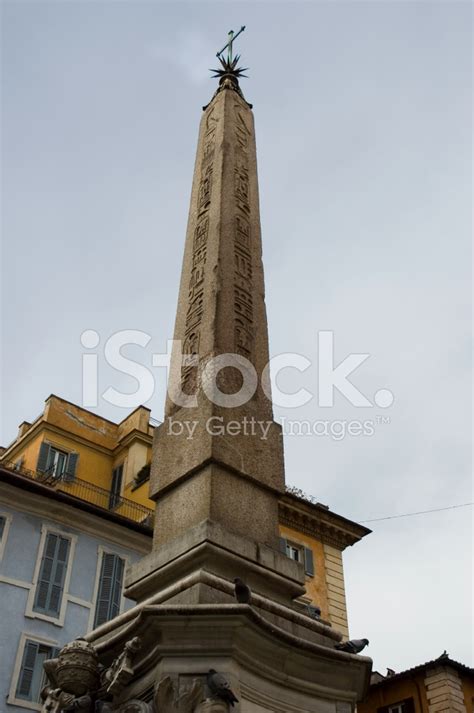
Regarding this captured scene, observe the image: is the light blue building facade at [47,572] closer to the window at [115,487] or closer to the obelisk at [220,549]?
the window at [115,487]

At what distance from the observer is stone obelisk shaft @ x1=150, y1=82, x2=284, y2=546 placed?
5.46 m

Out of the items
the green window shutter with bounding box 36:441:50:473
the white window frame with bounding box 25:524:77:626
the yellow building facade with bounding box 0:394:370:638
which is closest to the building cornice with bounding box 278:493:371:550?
the yellow building facade with bounding box 0:394:370:638

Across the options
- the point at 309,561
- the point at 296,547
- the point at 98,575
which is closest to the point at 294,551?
the point at 296,547

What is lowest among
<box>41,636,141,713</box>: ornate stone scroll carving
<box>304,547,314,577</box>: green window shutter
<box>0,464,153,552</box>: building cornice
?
<box>41,636,141,713</box>: ornate stone scroll carving

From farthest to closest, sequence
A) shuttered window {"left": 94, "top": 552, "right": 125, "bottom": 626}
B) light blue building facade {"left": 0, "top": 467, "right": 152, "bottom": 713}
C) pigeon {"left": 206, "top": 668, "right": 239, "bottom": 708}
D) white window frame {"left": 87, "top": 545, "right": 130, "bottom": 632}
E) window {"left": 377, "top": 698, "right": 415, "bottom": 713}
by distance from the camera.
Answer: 1. window {"left": 377, "top": 698, "right": 415, "bottom": 713}
2. shuttered window {"left": 94, "top": 552, "right": 125, "bottom": 626}
3. white window frame {"left": 87, "top": 545, "right": 130, "bottom": 632}
4. light blue building facade {"left": 0, "top": 467, "right": 152, "bottom": 713}
5. pigeon {"left": 206, "top": 668, "right": 239, "bottom": 708}

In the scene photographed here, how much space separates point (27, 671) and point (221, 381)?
Result: 8367mm

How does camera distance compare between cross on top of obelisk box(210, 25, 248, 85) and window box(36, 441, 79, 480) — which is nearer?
cross on top of obelisk box(210, 25, 248, 85)

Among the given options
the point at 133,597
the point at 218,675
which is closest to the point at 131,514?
the point at 133,597

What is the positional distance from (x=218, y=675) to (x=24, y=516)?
10.4 meters

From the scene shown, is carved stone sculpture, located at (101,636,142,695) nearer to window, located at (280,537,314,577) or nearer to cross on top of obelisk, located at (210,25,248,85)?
cross on top of obelisk, located at (210,25,248,85)

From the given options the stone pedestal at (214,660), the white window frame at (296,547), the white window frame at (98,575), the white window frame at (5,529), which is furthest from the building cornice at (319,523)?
the stone pedestal at (214,660)

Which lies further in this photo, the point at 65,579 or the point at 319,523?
the point at 319,523

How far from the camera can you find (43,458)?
1777 cm

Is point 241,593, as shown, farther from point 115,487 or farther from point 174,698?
point 115,487
